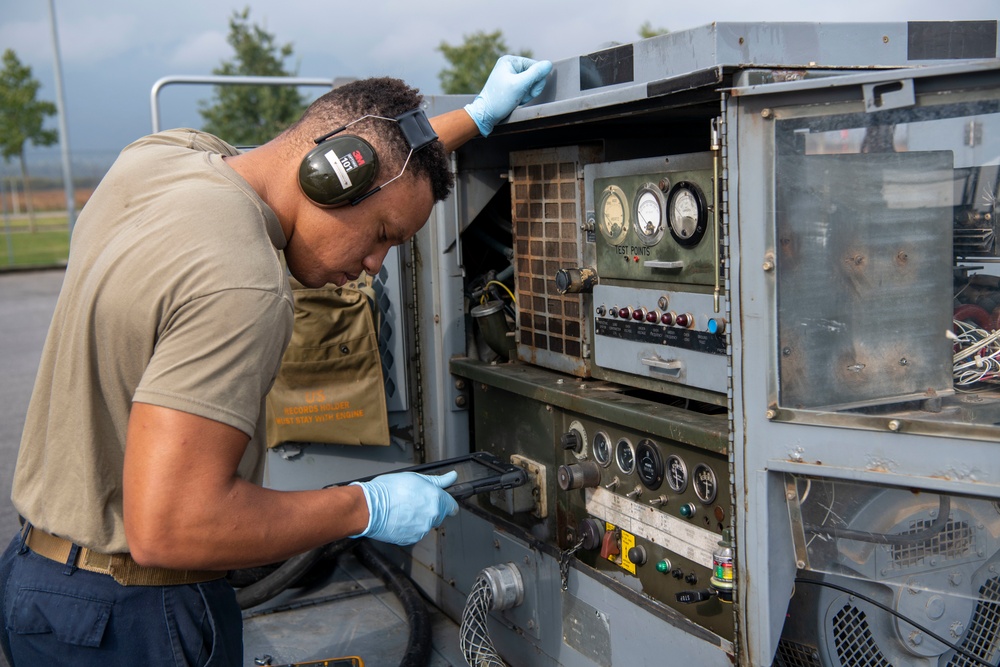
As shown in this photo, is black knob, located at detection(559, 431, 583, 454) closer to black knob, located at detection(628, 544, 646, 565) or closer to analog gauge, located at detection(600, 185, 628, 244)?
black knob, located at detection(628, 544, 646, 565)

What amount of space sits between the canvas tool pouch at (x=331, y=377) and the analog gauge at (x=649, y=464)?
123cm

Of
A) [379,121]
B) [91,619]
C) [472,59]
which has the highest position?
[472,59]

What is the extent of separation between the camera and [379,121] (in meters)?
1.97

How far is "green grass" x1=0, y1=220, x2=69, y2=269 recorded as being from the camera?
19900 mm

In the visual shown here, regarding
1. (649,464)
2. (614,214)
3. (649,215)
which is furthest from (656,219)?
(649,464)

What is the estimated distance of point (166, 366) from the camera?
1.50 meters

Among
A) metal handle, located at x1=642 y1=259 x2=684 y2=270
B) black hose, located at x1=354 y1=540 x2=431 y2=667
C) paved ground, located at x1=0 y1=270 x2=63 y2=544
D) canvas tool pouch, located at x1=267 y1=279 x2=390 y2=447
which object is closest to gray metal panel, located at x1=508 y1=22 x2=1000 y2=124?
metal handle, located at x1=642 y1=259 x2=684 y2=270

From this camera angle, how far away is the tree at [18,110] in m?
25.4

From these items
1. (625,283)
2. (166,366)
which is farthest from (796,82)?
(166,366)

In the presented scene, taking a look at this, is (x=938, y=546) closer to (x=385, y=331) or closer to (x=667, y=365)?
(x=667, y=365)

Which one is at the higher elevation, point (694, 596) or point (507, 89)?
point (507, 89)

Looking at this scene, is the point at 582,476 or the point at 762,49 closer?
the point at 762,49

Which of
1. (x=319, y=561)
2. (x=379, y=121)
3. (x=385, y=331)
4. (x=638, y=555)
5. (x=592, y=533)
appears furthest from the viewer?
(x=319, y=561)

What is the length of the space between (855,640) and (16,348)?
10336mm
